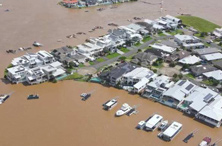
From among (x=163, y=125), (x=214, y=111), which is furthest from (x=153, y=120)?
(x=214, y=111)

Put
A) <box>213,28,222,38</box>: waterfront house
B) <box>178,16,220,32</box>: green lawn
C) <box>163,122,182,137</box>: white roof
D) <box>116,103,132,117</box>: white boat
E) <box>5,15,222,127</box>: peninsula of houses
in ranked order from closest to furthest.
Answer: <box>163,122,182,137</box>: white roof → <box>116,103,132,117</box>: white boat → <box>5,15,222,127</box>: peninsula of houses → <box>213,28,222,38</box>: waterfront house → <box>178,16,220,32</box>: green lawn

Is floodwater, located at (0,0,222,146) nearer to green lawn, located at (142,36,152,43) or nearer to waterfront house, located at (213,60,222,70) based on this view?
green lawn, located at (142,36,152,43)

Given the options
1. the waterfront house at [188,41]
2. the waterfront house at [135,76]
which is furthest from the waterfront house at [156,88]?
the waterfront house at [188,41]

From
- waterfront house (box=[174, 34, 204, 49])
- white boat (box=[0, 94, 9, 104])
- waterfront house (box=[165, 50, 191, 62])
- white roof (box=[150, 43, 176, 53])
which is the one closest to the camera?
white boat (box=[0, 94, 9, 104])

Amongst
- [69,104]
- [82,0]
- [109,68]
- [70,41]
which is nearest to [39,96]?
[69,104]

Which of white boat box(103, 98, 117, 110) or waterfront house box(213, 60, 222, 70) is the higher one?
waterfront house box(213, 60, 222, 70)

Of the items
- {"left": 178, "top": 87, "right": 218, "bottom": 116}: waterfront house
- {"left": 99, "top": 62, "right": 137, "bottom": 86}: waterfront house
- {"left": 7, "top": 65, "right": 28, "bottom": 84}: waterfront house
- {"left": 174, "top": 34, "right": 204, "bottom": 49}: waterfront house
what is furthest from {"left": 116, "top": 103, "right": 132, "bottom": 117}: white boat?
{"left": 174, "top": 34, "right": 204, "bottom": 49}: waterfront house

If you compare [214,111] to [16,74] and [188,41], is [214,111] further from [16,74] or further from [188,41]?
[16,74]

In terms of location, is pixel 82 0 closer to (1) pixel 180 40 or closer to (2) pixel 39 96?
(1) pixel 180 40
